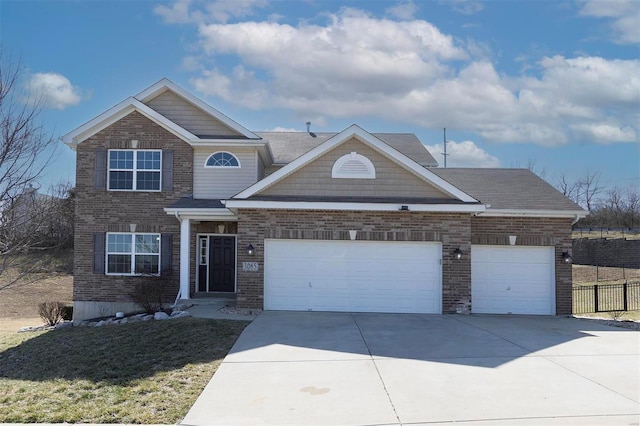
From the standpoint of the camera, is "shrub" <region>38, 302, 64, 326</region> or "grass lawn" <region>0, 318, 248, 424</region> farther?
"shrub" <region>38, 302, 64, 326</region>

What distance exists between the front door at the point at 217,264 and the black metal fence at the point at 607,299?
12224mm

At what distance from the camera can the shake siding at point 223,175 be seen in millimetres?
17406

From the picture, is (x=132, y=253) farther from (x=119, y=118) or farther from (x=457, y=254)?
(x=457, y=254)

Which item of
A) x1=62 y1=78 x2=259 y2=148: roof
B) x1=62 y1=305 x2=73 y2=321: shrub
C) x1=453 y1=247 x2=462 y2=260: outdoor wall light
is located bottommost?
x1=62 y1=305 x2=73 y2=321: shrub

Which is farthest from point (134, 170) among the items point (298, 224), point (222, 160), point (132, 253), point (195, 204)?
point (298, 224)

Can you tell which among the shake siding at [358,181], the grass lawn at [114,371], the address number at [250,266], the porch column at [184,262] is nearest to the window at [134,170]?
the porch column at [184,262]

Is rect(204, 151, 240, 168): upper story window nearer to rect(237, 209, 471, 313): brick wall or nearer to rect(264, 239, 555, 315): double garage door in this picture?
rect(237, 209, 471, 313): brick wall

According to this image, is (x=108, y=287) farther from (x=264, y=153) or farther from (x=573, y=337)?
(x=573, y=337)

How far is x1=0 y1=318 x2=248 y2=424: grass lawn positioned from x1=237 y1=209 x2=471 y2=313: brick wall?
10.1 feet

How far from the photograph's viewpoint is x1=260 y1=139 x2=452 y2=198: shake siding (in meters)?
14.8

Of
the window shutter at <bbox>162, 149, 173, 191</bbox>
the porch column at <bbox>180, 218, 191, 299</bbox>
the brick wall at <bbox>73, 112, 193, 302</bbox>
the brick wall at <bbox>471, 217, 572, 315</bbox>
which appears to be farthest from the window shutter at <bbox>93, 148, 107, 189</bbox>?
the brick wall at <bbox>471, 217, 572, 315</bbox>

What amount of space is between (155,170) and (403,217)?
848 cm

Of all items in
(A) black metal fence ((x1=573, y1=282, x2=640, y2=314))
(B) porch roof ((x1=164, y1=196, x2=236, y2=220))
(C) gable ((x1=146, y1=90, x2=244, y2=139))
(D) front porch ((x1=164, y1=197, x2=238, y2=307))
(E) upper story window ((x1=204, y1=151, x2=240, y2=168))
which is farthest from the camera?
(A) black metal fence ((x1=573, y1=282, x2=640, y2=314))

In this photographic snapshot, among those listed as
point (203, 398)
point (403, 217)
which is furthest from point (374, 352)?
point (403, 217)
